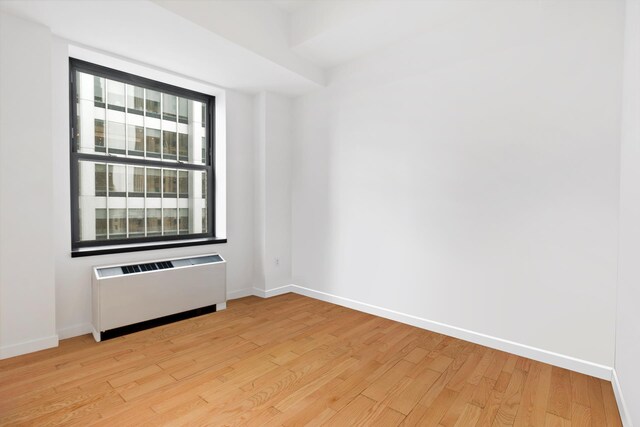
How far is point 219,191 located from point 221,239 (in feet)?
2.09

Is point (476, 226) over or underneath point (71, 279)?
over

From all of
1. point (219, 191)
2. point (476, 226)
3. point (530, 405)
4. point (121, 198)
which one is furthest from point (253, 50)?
point (530, 405)

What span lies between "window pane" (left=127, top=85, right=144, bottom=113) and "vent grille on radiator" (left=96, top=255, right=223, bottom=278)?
1.73 meters

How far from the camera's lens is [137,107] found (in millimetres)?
3506

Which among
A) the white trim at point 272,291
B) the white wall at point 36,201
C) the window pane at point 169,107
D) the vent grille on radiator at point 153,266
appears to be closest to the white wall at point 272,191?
the white trim at point 272,291

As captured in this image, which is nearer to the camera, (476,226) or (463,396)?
(463,396)

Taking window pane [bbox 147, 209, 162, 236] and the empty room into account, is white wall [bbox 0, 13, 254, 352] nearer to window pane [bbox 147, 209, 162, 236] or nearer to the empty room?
the empty room

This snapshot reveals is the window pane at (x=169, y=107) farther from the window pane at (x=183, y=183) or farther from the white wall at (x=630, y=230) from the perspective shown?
the white wall at (x=630, y=230)

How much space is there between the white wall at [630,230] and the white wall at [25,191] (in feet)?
13.2

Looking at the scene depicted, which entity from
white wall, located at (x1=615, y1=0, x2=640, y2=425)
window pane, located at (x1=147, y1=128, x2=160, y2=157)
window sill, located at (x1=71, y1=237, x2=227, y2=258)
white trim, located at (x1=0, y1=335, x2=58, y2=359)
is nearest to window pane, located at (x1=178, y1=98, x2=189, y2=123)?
window pane, located at (x1=147, y1=128, x2=160, y2=157)

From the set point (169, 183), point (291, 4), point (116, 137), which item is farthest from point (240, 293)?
point (291, 4)

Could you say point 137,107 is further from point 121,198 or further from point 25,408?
point 25,408

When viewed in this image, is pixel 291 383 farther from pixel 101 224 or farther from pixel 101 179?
pixel 101 179

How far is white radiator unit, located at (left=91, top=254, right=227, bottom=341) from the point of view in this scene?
285cm
